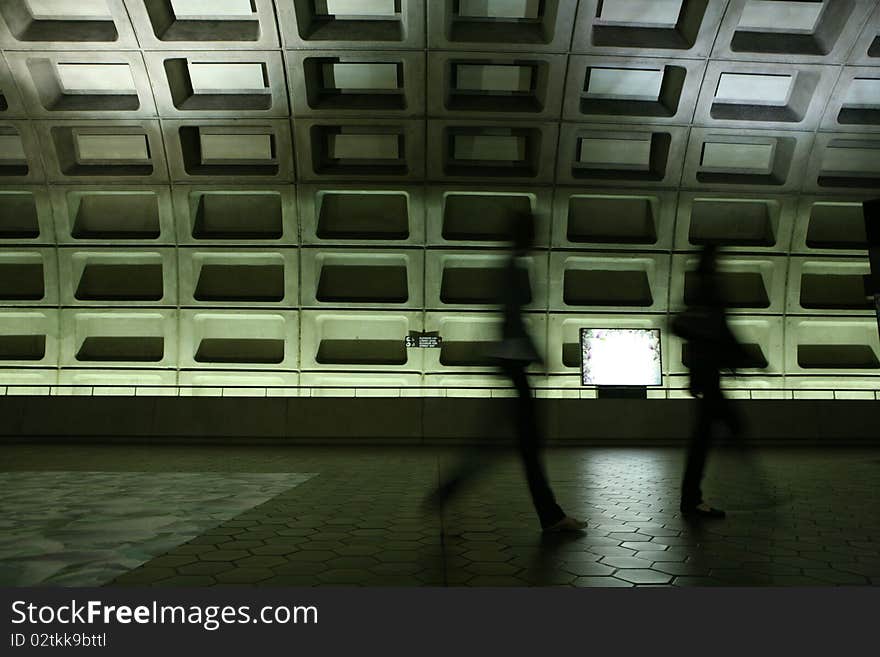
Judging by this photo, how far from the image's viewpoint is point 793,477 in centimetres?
833

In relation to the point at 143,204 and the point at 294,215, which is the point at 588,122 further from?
the point at 143,204

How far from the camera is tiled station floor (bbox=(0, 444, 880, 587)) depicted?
380 centimetres

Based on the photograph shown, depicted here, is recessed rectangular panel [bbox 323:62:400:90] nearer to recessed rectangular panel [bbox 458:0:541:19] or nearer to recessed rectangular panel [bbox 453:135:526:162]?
recessed rectangular panel [bbox 458:0:541:19]

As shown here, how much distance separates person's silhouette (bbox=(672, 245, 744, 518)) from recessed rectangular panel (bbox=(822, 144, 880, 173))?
9914 millimetres

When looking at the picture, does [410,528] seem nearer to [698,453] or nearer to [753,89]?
[698,453]

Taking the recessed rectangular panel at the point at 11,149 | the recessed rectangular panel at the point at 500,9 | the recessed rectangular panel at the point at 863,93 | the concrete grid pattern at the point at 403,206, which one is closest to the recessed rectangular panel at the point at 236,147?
the concrete grid pattern at the point at 403,206

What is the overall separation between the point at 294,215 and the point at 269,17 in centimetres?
348

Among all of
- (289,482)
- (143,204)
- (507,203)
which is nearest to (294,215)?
(143,204)

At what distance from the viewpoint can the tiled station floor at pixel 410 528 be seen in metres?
3.80

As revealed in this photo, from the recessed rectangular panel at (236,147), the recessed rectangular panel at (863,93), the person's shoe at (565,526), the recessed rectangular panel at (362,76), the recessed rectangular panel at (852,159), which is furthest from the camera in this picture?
the recessed rectangular panel at (852,159)

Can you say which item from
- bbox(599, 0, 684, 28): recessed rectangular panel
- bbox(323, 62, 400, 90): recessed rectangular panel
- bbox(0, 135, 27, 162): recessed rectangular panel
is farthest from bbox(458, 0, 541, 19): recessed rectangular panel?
bbox(0, 135, 27, 162): recessed rectangular panel

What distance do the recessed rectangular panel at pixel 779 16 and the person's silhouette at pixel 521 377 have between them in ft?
29.8

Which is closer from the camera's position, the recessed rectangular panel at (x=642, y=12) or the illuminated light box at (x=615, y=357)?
the recessed rectangular panel at (x=642, y=12)

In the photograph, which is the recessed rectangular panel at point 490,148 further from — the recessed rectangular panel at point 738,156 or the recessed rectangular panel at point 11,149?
the recessed rectangular panel at point 11,149
